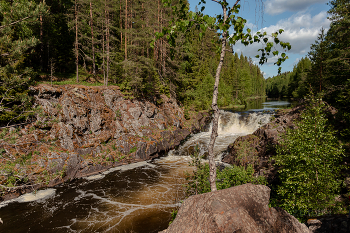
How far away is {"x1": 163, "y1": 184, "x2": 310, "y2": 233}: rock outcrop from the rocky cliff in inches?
434

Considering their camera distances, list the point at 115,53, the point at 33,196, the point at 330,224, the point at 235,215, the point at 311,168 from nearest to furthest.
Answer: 1. the point at 235,215
2. the point at 330,224
3. the point at 311,168
4. the point at 33,196
5. the point at 115,53

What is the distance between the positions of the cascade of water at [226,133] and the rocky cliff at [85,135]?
5.94ft

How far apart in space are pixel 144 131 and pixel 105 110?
5318mm

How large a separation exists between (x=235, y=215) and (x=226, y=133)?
22.0 m

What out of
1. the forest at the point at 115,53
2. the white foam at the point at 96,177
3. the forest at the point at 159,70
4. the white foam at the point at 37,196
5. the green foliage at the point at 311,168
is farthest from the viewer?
the forest at the point at 115,53

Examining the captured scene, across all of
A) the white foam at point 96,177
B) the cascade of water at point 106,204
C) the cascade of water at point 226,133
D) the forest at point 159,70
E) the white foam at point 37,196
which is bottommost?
the cascade of water at point 106,204

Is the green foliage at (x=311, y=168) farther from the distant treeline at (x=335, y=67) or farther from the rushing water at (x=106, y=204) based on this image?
the rushing water at (x=106, y=204)

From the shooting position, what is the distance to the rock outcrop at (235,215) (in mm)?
3959

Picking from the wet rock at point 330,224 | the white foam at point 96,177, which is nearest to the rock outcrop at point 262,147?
the wet rock at point 330,224

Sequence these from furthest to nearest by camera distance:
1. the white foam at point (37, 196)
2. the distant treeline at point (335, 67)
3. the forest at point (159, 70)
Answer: the distant treeline at point (335, 67) < the white foam at point (37, 196) < the forest at point (159, 70)

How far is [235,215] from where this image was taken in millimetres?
4004

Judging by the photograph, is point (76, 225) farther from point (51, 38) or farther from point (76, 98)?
point (51, 38)

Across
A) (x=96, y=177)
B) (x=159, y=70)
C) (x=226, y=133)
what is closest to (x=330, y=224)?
(x=96, y=177)

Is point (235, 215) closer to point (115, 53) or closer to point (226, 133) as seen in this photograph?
point (226, 133)
